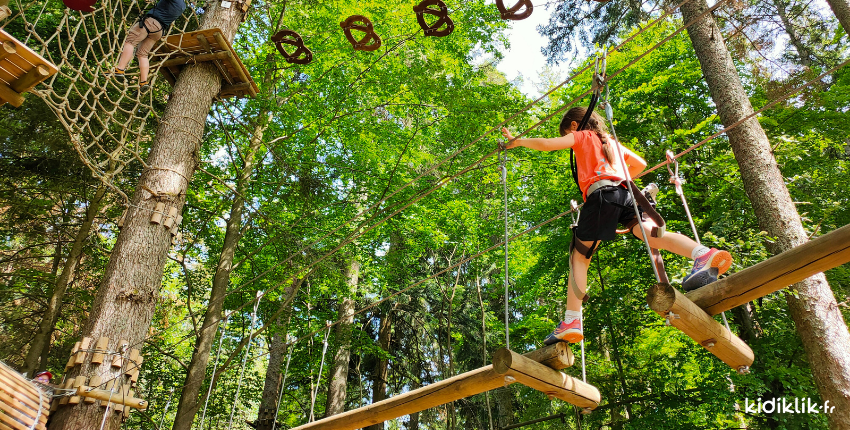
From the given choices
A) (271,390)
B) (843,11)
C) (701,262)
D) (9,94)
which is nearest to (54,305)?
(271,390)

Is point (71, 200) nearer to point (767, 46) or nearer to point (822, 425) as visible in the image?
point (767, 46)

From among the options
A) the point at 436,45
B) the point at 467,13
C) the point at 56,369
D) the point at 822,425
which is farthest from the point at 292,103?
the point at 822,425

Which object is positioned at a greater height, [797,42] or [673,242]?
[797,42]

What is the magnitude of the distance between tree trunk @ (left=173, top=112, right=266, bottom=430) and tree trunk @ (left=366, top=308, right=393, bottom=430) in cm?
559

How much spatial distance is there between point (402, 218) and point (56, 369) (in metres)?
6.86

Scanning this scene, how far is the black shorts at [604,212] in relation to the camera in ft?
8.55

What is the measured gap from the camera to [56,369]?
922cm

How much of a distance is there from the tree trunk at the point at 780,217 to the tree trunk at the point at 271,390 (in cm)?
703

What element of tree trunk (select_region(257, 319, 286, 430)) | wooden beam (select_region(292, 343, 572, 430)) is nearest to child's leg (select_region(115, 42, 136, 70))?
wooden beam (select_region(292, 343, 572, 430))

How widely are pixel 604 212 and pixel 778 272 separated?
2.56 ft

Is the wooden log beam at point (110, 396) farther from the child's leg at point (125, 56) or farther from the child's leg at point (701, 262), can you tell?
the child's leg at point (701, 262)

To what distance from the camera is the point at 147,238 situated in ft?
13.0

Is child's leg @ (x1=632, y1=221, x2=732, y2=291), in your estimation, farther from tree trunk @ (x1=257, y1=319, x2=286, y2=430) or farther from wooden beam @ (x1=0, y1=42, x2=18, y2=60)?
tree trunk @ (x1=257, y1=319, x2=286, y2=430)

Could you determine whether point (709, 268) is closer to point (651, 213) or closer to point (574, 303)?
point (651, 213)
